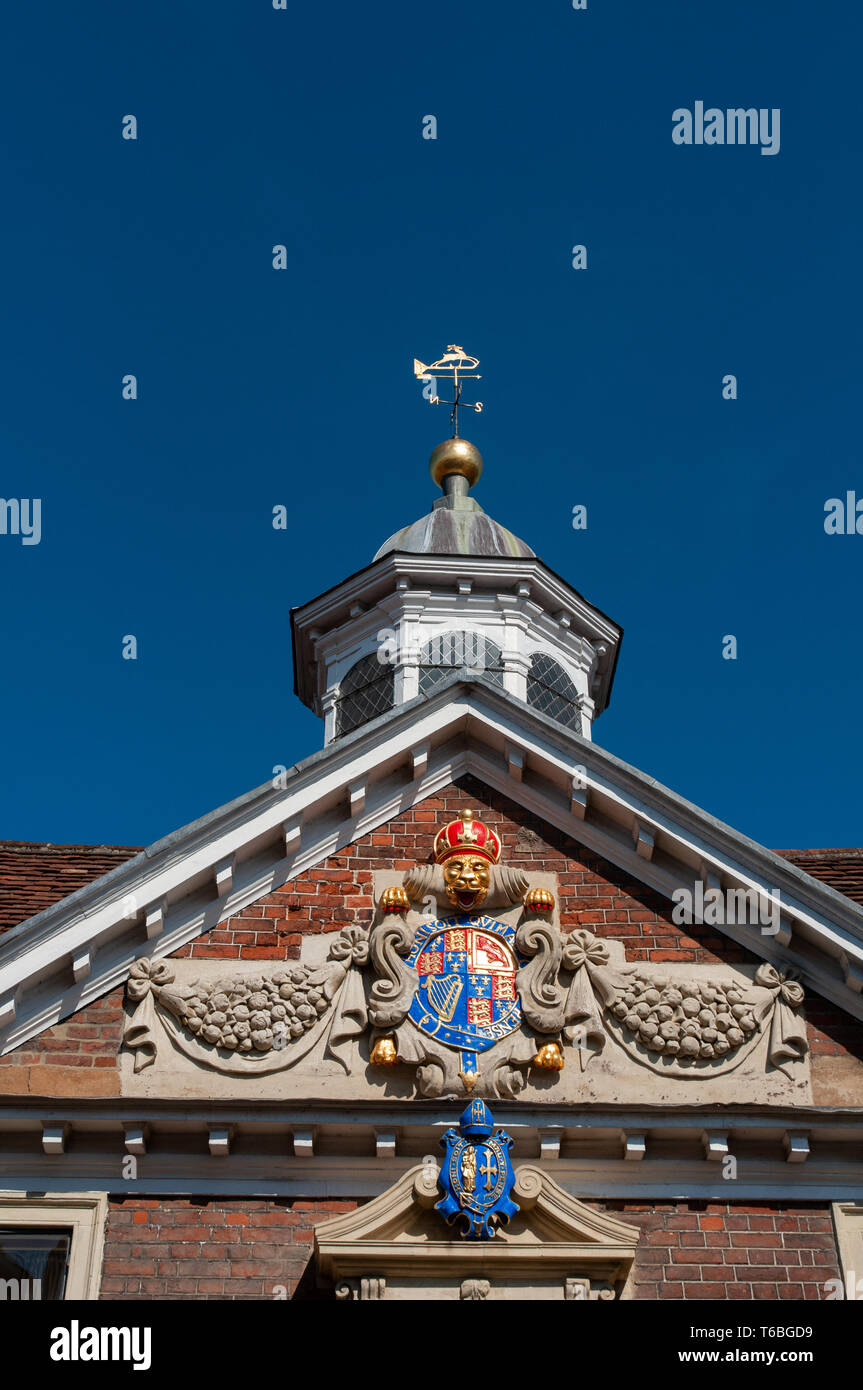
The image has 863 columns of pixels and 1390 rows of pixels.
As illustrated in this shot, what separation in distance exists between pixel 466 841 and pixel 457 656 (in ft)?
19.3

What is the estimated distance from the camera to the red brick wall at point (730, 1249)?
33.2 ft

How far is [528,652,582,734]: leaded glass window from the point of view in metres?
17.8

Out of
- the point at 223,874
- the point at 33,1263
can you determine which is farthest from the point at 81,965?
the point at 33,1263

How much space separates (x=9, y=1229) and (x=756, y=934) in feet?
18.0

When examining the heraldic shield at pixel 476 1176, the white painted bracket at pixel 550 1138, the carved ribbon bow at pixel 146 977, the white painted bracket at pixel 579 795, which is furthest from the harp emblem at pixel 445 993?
the carved ribbon bow at pixel 146 977

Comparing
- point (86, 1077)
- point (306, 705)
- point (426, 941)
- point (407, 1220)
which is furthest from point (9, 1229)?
point (306, 705)

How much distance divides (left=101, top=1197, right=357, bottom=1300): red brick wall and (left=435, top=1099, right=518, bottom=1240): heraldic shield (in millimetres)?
708

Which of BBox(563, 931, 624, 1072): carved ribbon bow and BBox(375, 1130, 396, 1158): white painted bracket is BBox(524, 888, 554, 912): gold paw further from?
A: BBox(375, 1130, 396, 1158): white painted bracket

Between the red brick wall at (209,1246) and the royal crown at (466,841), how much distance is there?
2.66 metres

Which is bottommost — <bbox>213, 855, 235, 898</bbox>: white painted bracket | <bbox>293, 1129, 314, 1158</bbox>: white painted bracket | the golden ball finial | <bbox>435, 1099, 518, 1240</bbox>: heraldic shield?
<bbox>435, 1099, 518, 1240</bbox>: heraldic shield

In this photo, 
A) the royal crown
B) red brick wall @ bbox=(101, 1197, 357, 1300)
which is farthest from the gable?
red brick wall @ bbox=(101, 1197, 357, 1300)

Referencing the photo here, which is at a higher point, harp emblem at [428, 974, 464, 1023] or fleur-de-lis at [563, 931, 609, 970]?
fleur-de-lis at [563, 931, 609, 970]
